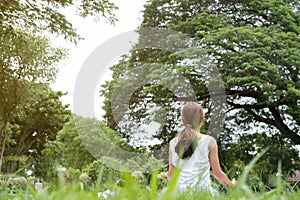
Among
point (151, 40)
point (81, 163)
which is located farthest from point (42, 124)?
point (151, 40)

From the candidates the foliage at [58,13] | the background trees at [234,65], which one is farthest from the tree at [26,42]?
the background trees at [234,65]

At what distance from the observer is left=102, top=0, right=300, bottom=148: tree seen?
13.0 metres

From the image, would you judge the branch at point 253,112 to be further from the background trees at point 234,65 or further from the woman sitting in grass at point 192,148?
the woman sitting in grass at point 192,148

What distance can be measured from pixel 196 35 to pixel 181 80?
5.29ft

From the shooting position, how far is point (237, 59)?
43.2 feet

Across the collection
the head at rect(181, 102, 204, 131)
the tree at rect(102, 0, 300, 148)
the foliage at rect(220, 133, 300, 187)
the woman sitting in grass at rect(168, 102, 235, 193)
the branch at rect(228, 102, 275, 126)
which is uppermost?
the tree at rect(102, 0, 300, 148)

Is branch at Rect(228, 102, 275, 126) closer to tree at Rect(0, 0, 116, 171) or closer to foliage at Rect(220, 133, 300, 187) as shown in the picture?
foliage at Rect(220, 133, 300, 187)

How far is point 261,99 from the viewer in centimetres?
1390

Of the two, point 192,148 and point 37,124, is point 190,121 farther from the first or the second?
point 37,124

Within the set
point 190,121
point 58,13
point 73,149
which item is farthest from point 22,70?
point 190,121

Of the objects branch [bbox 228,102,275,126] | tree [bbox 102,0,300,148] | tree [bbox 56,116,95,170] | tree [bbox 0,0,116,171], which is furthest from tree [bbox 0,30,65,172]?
branch [bbox 228,102,275,126]

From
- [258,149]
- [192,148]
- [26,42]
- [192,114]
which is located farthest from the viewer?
[258,149]

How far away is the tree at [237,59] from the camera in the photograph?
1302 centimetres

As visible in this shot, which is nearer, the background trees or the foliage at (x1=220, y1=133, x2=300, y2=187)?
the background trees
